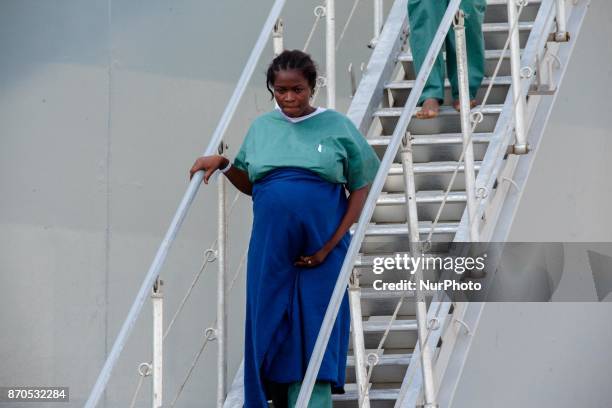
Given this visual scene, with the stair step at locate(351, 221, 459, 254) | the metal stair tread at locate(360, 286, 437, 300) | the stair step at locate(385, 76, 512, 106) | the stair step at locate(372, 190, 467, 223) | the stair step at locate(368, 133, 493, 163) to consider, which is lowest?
the metal stair tread at locate(360, 286, 437, 300)

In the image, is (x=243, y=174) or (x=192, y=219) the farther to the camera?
(x=192, y=219)

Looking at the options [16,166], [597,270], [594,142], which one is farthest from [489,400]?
[16,166]

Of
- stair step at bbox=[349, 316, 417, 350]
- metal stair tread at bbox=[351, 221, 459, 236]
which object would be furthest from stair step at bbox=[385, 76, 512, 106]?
stair step at bbox=[349, 316, 417, 350]

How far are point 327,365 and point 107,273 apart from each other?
2208 millimetres

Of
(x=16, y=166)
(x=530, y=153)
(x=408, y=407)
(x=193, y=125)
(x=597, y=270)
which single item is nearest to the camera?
(x=408, y=407)

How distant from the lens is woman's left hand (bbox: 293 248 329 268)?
13.0 ft

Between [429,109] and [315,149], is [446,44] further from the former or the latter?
[315,149]

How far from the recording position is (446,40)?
207 inches

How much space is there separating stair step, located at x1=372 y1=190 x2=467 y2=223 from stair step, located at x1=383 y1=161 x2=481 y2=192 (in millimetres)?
37

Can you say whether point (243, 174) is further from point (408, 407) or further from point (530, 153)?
point (530, 153)

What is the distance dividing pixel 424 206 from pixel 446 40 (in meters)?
0.65

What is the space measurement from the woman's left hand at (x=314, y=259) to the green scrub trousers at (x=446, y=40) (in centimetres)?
143

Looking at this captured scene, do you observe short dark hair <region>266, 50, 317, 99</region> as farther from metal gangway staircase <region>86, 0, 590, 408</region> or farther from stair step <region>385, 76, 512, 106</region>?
stair step <region>385, 76, 512, 106</region>

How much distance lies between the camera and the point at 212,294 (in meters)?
6.30
